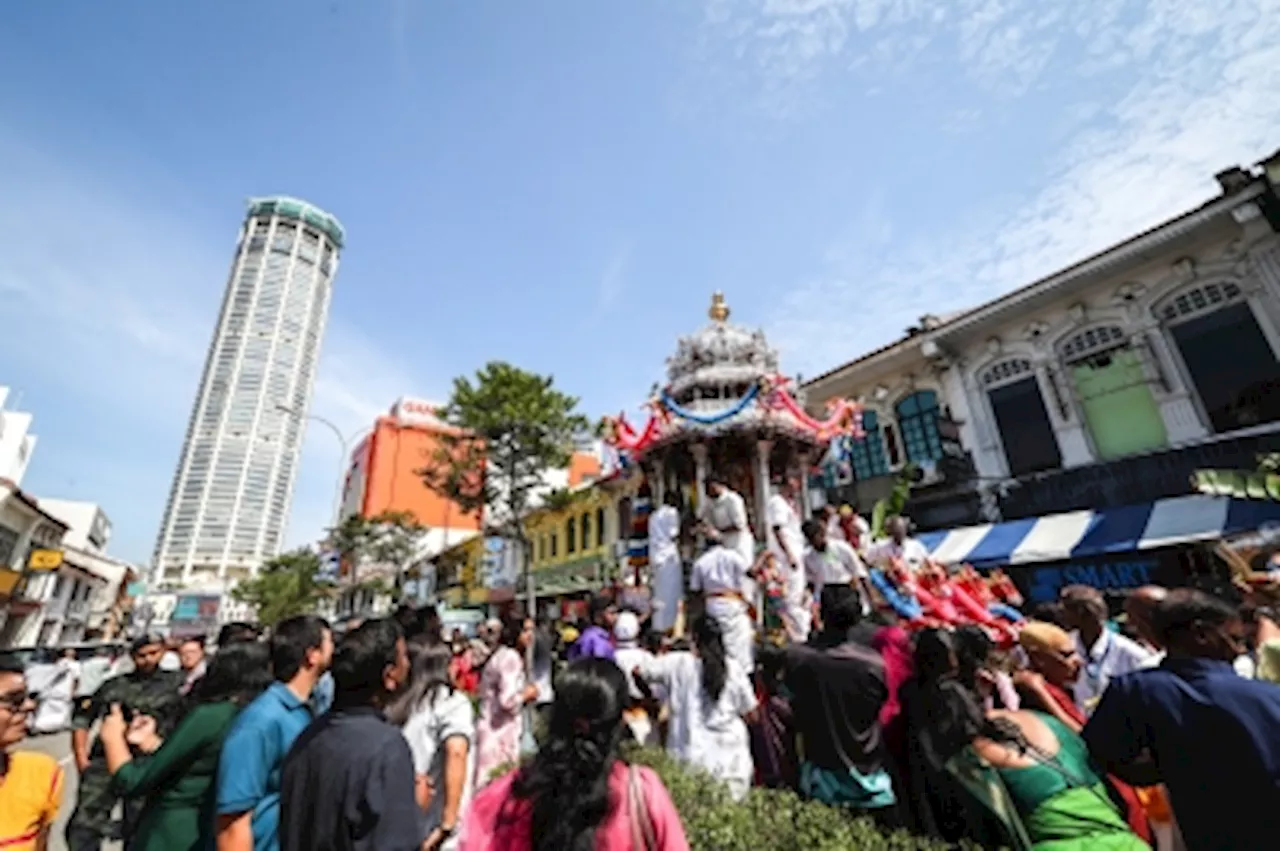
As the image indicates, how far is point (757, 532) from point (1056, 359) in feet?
33.8

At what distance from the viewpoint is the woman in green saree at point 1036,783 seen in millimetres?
2094

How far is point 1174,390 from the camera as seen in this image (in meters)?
12.7

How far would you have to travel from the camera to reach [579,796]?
1.69 m

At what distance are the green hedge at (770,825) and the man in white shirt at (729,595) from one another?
267cm

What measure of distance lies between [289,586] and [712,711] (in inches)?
1973

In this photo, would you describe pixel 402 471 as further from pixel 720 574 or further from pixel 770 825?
pixel 770 825

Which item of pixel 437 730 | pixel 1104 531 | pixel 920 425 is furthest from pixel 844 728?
pixel 920 425

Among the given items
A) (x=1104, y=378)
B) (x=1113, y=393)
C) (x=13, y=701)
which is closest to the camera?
(x=13, y=701)

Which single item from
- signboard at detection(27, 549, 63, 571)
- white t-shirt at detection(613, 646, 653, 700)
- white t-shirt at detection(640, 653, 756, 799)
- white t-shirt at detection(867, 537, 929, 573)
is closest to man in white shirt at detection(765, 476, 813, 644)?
white t-shirt at detection(867, 537, 929, 573)

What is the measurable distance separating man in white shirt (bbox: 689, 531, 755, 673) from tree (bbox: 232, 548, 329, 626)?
46474 millimetres

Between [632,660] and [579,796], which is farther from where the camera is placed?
[632,660]

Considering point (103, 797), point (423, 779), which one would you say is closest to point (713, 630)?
point (423, 779)

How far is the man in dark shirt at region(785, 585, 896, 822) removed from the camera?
10.8 ft

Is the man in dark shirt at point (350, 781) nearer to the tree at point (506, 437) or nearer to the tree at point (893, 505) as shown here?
the tree at point (893, 505)
